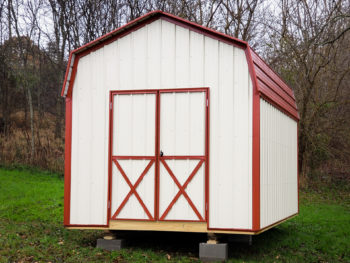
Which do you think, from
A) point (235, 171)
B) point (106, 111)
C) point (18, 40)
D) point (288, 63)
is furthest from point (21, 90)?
point (235, 171)

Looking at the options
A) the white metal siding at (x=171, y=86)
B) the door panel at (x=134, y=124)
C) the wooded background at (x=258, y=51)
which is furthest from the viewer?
the wooded background at (x=258, y=51)

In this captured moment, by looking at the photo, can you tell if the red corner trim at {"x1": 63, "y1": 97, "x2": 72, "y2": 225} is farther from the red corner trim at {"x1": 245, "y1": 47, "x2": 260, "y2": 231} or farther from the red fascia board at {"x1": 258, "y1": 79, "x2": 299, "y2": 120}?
the red fascia board at {"x1": 258, "y1": 79, "x2": 299, "y2": 120}

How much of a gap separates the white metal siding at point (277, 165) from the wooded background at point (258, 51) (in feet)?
21.1

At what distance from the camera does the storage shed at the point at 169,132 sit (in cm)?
802

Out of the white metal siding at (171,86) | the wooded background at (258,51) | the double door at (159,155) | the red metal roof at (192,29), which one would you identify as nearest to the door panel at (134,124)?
the double door at (159,155)

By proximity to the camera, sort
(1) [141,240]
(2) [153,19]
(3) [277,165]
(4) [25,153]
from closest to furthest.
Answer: (2) [153,19]
(3) [277,165]
(1) [141,240]
(4) [25,153]

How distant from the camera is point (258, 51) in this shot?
71.7 ft

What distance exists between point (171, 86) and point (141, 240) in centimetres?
348

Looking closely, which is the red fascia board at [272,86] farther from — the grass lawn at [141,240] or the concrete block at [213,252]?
the grass lawn at [141,240]

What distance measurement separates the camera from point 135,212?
8.39 metres

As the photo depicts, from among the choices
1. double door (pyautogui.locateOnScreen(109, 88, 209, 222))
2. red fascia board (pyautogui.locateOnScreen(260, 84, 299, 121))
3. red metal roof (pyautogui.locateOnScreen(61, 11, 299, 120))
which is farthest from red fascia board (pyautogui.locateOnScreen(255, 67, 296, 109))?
double door (pyautogui.locateOnScreen(109, 88, 209, 222))

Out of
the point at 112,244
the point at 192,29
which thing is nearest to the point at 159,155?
the point at 112,244

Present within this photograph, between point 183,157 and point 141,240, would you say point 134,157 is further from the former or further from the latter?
point 141,240

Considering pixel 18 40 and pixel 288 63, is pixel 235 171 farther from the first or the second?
pixel 18 40
